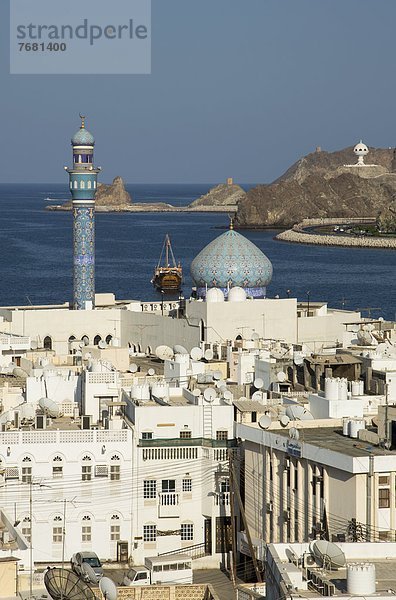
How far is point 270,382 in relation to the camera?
86.3 feet

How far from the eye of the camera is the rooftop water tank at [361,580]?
13105 millimetres

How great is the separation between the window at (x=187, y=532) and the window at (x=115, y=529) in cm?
77

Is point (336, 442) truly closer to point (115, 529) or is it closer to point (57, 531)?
point (115, 529)

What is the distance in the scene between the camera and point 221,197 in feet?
589

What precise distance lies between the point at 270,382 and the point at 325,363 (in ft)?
2.67

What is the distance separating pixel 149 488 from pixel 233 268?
1245cm

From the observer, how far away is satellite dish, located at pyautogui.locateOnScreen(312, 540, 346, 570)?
14.2m

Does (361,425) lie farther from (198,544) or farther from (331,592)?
(331,592)

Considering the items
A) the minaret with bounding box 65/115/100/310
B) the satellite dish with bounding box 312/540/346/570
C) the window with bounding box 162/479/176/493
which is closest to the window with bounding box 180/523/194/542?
the window with bounding box 162/479/176/493

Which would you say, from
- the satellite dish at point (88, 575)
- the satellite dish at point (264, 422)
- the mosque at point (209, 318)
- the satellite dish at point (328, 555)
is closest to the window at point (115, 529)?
the satellite dish at point (264, 422)

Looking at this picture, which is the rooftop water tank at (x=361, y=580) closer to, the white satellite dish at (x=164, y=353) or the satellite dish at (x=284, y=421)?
the satellite dish at (x=284, y=421)

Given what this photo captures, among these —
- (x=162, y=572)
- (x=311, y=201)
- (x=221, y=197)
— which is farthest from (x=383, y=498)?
(x=221, y=197)

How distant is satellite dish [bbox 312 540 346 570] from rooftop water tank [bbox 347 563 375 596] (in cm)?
95

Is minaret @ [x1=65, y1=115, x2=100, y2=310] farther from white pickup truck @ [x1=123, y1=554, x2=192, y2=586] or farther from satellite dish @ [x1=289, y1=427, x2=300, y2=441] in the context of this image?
white pickup truck @ [x1=123, y1=554, x2=192, y2=586]
